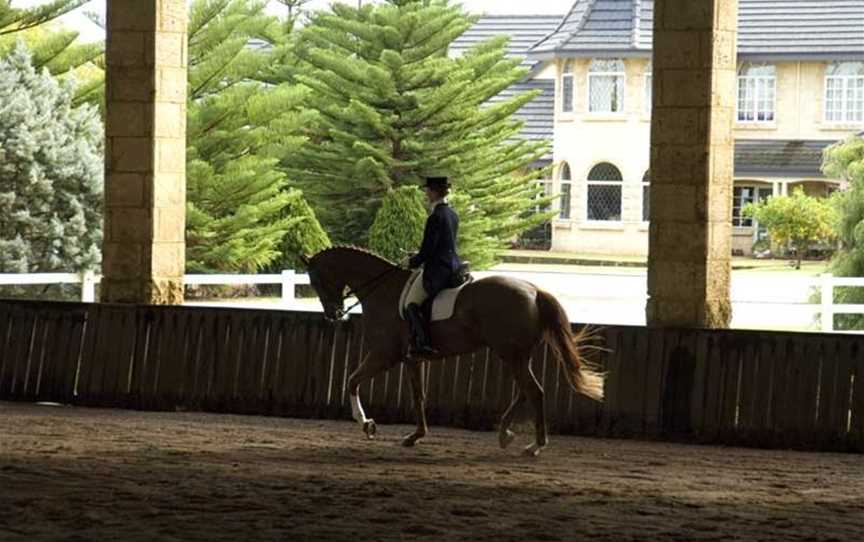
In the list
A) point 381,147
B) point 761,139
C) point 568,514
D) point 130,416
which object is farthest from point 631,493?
point 761,139

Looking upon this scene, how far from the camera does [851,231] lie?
27875 mm

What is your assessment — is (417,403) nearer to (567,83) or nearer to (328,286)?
(328,286)

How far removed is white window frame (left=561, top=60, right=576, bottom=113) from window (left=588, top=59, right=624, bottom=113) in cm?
40

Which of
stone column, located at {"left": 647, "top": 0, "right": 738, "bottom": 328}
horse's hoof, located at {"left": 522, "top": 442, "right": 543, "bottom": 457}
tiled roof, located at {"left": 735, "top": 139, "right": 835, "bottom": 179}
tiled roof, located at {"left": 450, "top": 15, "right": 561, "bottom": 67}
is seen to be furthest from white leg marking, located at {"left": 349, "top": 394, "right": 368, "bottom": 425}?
tiled roof, located at {"left": 450, "top": 15, "right": 561, "bottom": 67}

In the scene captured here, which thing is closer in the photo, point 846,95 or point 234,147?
point 234,147

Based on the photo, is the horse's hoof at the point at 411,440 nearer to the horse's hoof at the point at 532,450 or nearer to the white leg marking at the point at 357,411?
the white leg marking at the point at 357,411

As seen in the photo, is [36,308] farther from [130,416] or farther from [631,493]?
[631,493]

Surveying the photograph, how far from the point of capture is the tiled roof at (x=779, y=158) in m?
45.1

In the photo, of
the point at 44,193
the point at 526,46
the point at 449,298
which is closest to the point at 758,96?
the point at 526,46

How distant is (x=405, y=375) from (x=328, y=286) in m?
1.66

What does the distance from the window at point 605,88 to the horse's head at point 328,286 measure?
35.7 meters

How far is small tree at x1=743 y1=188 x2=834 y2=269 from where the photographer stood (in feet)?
133

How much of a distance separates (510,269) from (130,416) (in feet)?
89.3

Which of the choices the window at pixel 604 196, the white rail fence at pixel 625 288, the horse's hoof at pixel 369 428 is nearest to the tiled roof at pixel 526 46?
the window at pixel 604 196
